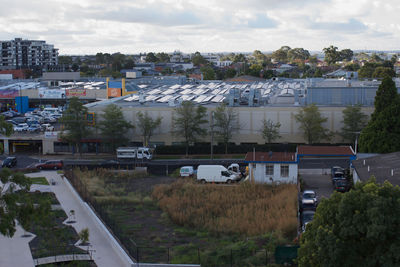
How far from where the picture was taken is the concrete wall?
123 ft

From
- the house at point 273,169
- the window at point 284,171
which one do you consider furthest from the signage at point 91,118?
the window at point 284,171

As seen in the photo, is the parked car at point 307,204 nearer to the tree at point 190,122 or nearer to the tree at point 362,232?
the tree at point 362,232

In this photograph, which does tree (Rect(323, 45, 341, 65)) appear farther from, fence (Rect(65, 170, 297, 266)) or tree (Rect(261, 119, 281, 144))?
fence (Rect(65, 170, 297, 266))

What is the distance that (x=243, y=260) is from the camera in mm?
15141

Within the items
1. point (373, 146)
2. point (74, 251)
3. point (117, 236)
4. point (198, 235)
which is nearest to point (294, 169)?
point (373, 146)

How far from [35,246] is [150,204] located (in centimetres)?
719

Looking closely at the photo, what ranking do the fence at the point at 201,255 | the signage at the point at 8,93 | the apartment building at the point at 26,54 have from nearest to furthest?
the fence at the point at 201,255
the signage at the point at 8,93
the apartment building at the point at 26,54

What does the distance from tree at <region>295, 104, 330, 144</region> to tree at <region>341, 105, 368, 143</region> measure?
136 cm

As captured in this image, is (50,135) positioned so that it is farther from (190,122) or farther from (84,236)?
(84,236)

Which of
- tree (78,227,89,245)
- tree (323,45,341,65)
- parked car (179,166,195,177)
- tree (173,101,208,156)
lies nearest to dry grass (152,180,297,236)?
parked car (179,166,195,177)

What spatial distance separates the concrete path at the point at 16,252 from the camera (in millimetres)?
15562

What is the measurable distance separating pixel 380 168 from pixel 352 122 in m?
12.5

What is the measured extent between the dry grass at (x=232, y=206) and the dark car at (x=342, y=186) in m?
2.27

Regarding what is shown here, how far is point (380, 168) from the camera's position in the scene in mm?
23438
